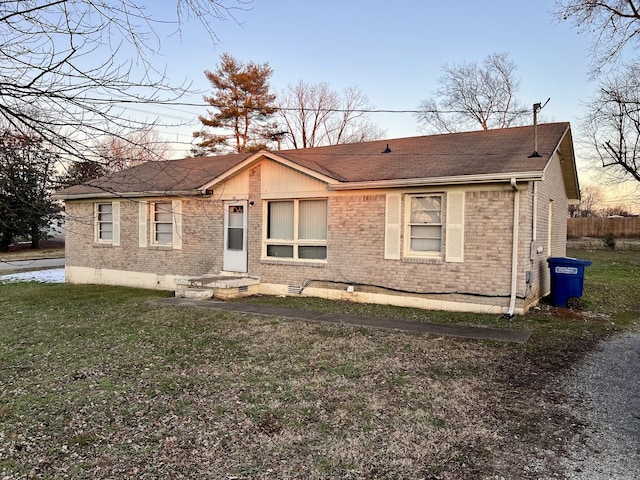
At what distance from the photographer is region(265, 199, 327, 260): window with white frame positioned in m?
11.5

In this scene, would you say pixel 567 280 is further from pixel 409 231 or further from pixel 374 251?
pixel 374 251

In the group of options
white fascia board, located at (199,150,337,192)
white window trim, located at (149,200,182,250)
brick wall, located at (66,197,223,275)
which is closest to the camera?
white fascia board, located at (199,150,337,192)

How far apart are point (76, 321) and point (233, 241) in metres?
4.86

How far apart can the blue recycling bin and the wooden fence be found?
83.4ft

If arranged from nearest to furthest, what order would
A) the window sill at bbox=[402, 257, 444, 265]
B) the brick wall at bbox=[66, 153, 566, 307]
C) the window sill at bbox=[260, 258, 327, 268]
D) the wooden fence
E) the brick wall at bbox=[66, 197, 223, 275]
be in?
the brick wall at bbox=[66, 153, 566, 307] → the window sill at bbox=[402, 257, 444, 265] → the window sill at bbox=[260, 258, 327, 268] → the brick wall at bbox=[66, 197, 223, 275] → the wooden fence

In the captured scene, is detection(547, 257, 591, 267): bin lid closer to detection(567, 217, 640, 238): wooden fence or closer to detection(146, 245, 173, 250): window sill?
detection(146, 245, 173, 250): window sill

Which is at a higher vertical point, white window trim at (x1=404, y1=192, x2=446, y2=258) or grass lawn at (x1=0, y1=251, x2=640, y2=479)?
white window trim at (x1=404, y1=192, x2=446, y2=258)

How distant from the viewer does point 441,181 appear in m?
9.36

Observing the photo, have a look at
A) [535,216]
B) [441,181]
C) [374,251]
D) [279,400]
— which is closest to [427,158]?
[441,181]

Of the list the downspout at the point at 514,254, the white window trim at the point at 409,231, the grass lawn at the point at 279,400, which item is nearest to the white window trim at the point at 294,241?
the white window trim at the point at 409,231

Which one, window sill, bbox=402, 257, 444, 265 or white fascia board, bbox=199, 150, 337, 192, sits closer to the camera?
window sill, bbox=402, 257, 444, 265

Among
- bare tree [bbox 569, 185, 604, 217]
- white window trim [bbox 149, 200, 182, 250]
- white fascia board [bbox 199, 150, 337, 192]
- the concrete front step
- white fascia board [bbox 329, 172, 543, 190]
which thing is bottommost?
the concrete front step

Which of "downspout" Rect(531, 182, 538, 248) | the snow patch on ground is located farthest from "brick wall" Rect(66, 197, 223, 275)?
"downspout" Rect(531, 182, 538, 248)

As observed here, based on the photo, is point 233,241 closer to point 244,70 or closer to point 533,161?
point 533,161
